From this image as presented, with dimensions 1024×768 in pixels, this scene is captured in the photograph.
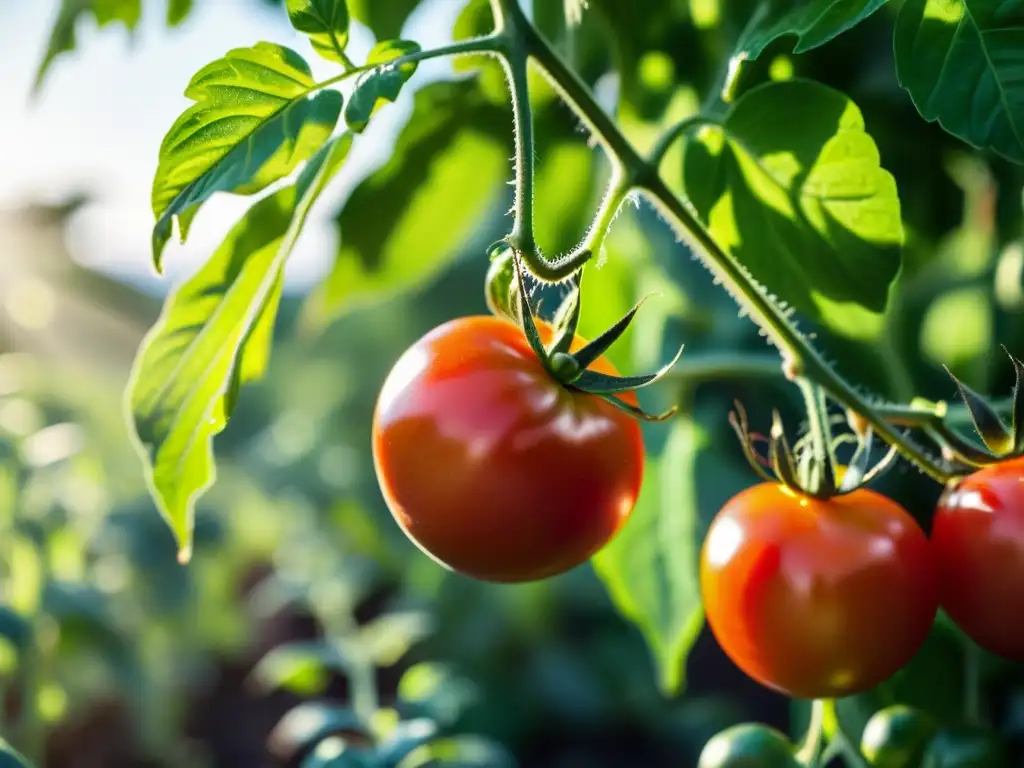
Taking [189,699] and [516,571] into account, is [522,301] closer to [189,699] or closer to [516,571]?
[516,571]

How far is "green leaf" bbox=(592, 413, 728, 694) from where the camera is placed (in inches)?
29.0

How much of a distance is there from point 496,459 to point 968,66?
0.81 ft

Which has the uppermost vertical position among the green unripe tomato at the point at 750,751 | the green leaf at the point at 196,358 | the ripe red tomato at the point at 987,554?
the green leaf at the point at 196,358

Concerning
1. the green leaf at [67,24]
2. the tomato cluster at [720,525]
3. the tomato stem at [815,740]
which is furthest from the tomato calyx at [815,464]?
the green leaf at [67,24]

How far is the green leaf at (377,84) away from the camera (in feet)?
1.37

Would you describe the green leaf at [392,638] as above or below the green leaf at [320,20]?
below

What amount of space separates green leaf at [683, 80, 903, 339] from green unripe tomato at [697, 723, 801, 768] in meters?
0.22

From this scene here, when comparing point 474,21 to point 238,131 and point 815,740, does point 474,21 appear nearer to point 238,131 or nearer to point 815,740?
point 238,131

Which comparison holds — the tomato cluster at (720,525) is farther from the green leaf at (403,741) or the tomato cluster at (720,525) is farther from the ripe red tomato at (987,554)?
the green leaf at (403,741)

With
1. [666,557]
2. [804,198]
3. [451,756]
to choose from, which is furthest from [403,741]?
[804,198]

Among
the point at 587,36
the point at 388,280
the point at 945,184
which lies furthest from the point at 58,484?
the point at 945,184

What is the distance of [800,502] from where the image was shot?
0.53 metres

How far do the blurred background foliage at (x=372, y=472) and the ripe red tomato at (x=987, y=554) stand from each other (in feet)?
0.68

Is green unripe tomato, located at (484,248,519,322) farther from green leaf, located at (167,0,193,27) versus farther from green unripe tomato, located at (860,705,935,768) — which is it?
green leaf, located at (167,0,193,27)
